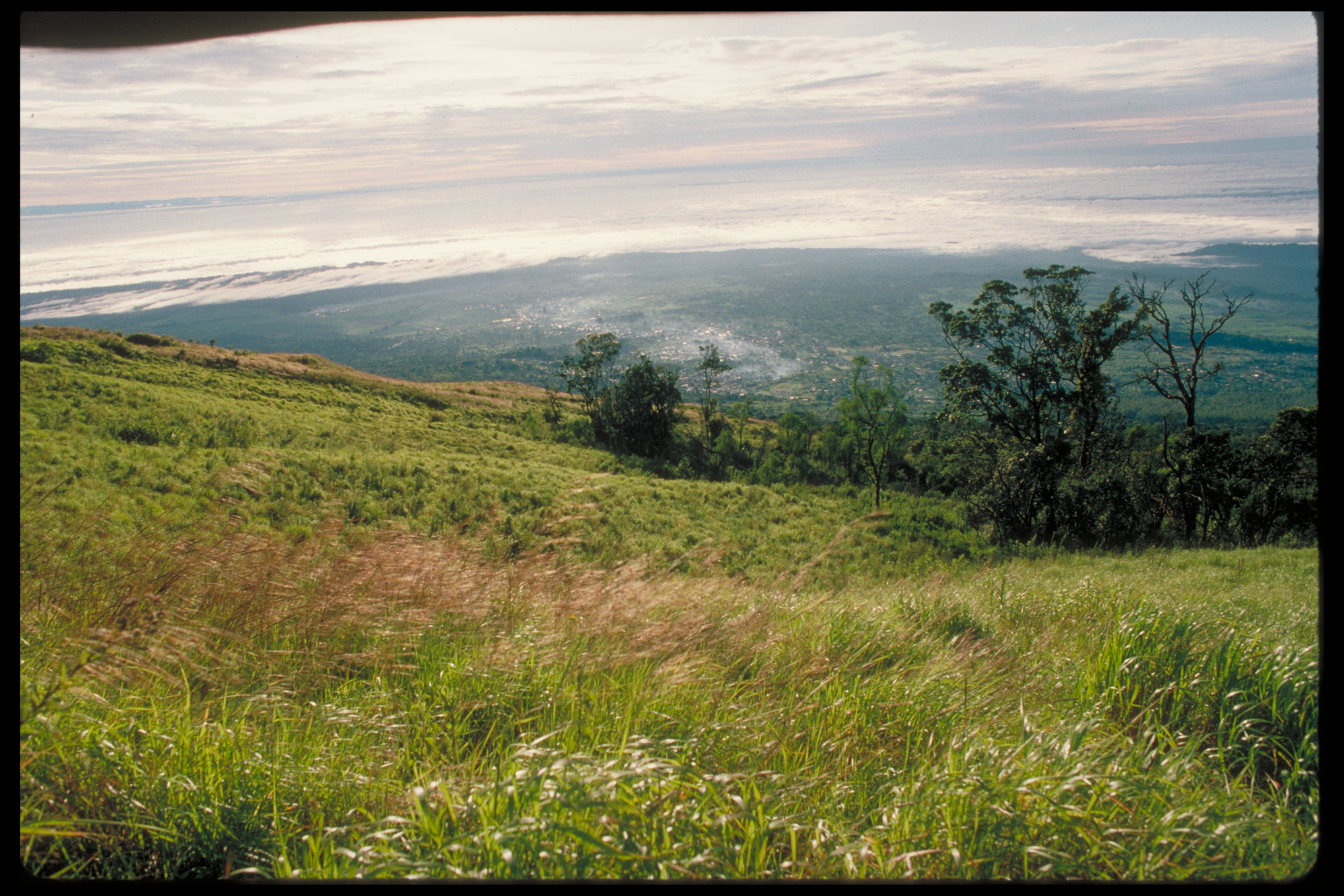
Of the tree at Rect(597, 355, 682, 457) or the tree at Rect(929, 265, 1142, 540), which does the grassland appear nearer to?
the tree at Rect(929, 265, 1142, 540)

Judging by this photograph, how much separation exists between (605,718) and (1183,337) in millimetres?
21110

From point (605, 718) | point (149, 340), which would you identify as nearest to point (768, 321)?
point (149, 340)

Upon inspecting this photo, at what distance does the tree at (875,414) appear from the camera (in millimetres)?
22203

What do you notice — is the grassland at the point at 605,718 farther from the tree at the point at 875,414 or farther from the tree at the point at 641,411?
the tree at the point at 641,411

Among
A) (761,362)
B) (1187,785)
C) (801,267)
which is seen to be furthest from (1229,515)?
(801,267)

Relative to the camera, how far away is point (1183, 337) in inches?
645

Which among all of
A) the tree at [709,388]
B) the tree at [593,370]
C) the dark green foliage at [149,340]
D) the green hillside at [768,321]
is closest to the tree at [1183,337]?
the green hillside at [768,321]

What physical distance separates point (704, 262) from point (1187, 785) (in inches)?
5119

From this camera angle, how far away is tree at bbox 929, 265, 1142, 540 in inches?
772

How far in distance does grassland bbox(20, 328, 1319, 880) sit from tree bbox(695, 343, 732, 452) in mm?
26707

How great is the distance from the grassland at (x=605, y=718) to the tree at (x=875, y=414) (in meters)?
17.8

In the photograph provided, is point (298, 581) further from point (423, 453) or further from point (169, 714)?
point (423, 453)

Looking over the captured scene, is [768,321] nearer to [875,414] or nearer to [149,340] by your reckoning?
Result: [875,414]

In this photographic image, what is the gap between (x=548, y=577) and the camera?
373 centimetres
